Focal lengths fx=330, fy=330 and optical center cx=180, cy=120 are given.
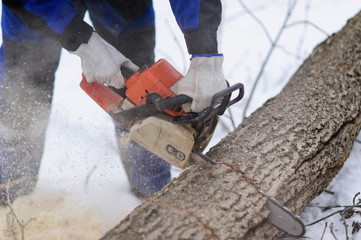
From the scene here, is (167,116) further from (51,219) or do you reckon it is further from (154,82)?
(51,219)

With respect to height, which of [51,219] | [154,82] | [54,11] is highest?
[154,82]

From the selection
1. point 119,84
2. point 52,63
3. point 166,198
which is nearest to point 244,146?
point 166,198

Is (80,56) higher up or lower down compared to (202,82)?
lower down

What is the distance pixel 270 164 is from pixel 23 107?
192cm

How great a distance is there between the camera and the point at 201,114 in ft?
5.72

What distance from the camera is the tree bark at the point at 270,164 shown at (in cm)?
143

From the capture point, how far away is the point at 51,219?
7.92ft

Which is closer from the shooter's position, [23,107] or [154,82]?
[154,82]

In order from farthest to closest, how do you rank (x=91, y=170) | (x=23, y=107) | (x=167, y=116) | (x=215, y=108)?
(x=91, y=170) < (x=23, y=107) < (x=167, y=116) < (x=215, y=108)

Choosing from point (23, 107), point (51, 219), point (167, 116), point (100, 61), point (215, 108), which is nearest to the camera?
point (215, 108)

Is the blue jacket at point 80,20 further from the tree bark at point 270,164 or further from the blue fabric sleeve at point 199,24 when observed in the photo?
the tree bark at point 270,164

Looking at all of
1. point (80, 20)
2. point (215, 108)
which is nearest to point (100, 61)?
point (80, 20)

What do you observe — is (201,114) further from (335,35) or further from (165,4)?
(165,4)

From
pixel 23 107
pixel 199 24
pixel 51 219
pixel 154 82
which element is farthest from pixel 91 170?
pixel 199 24
